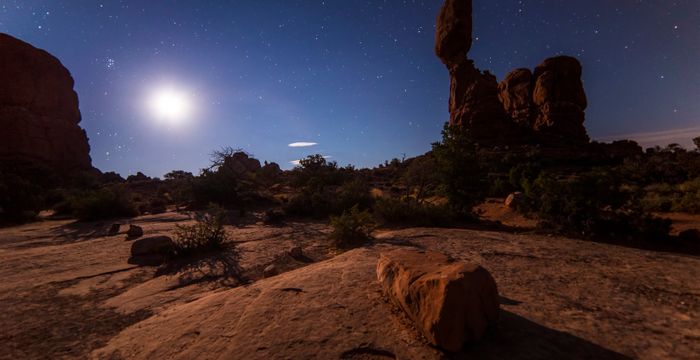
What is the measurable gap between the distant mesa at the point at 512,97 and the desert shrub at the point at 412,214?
33.5m

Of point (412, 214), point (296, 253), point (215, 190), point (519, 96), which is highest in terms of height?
point (519, 96)

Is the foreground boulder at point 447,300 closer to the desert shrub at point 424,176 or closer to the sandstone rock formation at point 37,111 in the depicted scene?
the desert shrub at point 424,176

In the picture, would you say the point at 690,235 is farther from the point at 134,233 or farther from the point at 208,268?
the point at 134,233

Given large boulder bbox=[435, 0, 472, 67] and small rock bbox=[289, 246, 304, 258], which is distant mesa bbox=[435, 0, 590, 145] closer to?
large boulder bbox=[435, 0, 472, 67]

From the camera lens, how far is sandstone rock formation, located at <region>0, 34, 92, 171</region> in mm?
34750

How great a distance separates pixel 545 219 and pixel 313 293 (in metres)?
8.24

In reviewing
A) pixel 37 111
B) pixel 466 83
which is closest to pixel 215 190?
pixel 466 83

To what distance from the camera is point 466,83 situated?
44.2m

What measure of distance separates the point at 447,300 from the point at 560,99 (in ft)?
166

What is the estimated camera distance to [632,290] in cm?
319

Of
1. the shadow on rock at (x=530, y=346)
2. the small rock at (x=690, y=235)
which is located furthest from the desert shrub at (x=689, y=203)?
the shadow on rock at (x=530, y=346)

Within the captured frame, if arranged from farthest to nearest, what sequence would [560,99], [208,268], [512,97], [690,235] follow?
[512,97], [560,99], [690,235], [208,268]

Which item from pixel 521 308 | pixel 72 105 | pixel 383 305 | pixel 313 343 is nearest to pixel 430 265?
pixel 383 305

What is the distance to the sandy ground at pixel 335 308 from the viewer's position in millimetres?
2287
